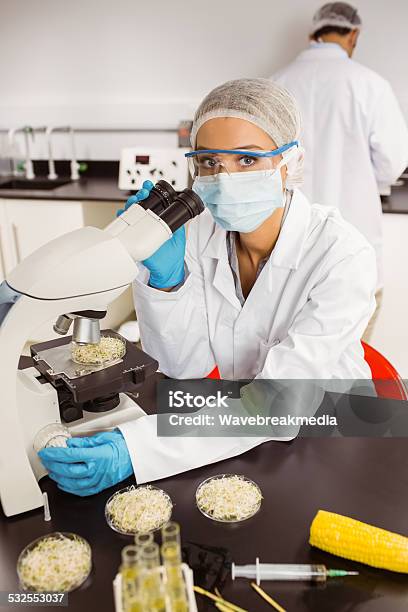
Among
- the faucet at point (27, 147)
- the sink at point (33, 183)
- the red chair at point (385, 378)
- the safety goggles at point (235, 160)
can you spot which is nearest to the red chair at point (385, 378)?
the red chair at point (385, 378)

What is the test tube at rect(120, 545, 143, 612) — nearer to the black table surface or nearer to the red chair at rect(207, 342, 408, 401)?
the black table surface

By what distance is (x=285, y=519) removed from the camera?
1.01m

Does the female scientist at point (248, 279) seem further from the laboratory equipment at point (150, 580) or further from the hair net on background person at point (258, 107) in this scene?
the laboratory equipment at point (150, 580)

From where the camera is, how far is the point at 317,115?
2.73 metres

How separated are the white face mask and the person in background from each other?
136cm

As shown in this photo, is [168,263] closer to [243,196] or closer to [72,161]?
[243,196]

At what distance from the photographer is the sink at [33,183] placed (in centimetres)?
367

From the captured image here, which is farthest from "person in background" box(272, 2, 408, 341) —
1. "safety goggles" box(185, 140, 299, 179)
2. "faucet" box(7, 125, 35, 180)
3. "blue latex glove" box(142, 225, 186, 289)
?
"faucet" box(7, 125, 35, 180)

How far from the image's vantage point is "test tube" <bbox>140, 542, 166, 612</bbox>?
662 mm

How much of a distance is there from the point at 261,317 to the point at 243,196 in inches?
13.7

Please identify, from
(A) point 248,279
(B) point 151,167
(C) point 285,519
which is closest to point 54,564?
(C) point 285,519

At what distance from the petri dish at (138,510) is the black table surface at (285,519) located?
16mm

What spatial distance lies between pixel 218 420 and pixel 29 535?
0.45m

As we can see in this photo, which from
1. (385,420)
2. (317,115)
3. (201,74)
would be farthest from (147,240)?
(201,74)
